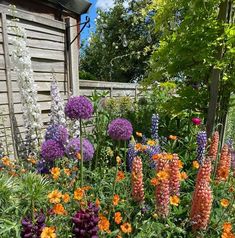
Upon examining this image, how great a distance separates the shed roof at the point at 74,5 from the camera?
6014 millimetres

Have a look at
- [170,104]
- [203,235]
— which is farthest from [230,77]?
[203,235]

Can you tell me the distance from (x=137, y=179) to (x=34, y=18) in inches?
154

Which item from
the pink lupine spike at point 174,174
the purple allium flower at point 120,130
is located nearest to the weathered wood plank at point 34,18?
the purple allium flower at point 120,130

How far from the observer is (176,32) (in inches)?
224

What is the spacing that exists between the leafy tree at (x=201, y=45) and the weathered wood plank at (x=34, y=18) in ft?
5.51

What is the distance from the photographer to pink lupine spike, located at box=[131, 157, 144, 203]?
8.50 ft

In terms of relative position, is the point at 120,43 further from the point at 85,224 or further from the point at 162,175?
the point at 85,224

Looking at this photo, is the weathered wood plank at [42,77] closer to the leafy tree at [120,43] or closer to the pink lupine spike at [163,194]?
the pink lupine spike at [163,194]

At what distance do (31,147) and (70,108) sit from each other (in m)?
2.09

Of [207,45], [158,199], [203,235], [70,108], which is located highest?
[207,45]

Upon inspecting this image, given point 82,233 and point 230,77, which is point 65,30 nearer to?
point 230,77

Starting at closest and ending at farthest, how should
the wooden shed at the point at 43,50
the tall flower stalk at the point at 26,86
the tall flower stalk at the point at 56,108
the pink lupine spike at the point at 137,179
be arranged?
1. the pink lupine spike at the point at 137,179
2. the tall flower stalk at the point at 56,108
3. the tall flower stalk at the point at 26,86
4. the wooden shed at the point at 43,50

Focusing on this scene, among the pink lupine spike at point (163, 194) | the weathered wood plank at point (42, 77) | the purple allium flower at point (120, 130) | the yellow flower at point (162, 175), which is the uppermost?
the weathered wood plank at point (42, 77)

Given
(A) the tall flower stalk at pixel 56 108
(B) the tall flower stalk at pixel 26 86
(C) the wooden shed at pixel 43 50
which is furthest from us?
(C) the wooden shed at pixel 43 50
